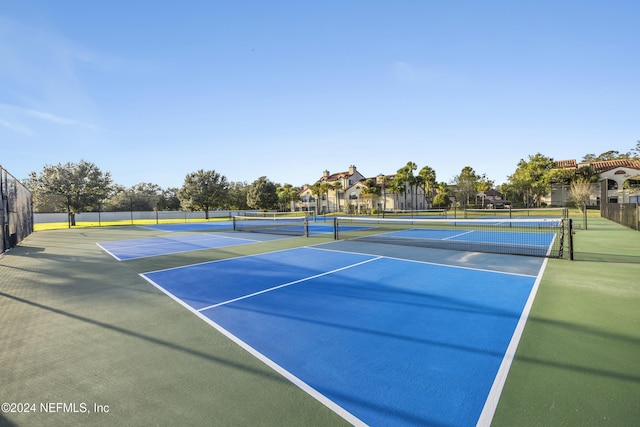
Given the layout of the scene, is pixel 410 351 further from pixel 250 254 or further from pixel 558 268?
pixel 250 254

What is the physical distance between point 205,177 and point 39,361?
5688 cm

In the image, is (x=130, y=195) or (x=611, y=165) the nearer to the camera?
(x=611, y=165)

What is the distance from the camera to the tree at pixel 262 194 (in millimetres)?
65062

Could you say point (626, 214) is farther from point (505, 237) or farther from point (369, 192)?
point (369, 192)

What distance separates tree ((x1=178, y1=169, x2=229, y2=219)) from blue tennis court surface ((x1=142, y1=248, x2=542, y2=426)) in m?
50.0

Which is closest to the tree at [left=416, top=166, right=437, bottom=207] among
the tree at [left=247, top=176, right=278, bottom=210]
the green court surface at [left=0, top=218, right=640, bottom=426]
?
the tree at [left=247, top=176, right=278, bottom=210]

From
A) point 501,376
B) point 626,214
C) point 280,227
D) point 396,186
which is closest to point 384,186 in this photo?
point 396,186

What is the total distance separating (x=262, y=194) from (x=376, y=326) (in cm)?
6173

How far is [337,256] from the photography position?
37.2ft

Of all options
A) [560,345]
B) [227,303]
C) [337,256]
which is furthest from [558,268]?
[227,303]

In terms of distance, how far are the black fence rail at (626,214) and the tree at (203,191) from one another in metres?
54.2

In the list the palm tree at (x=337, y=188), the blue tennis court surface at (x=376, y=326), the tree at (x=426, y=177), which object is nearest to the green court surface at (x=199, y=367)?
the blue tennis court surface at (x=376, y=326)

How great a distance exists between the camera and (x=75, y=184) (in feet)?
135

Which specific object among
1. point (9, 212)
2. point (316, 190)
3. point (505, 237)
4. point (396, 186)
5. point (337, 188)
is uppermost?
point (337, 188)
